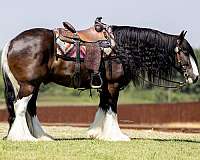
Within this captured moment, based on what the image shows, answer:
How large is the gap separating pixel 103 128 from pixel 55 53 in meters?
1.75

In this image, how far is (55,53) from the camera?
40.3ft

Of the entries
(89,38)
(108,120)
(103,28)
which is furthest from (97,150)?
(103,28)

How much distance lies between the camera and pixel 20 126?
11664mm

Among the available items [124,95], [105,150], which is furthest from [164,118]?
[124,95]

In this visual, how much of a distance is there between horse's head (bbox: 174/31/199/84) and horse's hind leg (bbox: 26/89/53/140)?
10.0ft

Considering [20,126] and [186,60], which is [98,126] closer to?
[20,126]

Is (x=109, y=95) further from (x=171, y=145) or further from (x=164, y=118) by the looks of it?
(x=164, y=118)

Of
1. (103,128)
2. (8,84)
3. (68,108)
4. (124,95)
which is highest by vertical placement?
(8,84)

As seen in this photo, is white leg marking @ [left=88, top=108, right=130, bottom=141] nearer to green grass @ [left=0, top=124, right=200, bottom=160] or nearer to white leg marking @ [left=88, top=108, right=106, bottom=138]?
white leg marking @ [left=88, top=108, right=106, bottom=138]

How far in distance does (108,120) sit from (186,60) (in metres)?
2.11

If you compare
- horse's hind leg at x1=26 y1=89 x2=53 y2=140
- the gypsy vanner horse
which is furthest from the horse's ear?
horse's hind leg at x1=26 y1=89 x2=53 y2=140

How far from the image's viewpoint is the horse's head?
42.4ft

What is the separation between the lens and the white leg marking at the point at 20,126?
455 inches

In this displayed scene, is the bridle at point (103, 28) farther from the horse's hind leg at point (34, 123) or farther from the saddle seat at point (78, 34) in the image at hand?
the horse's hind leg at point (34, 123)
